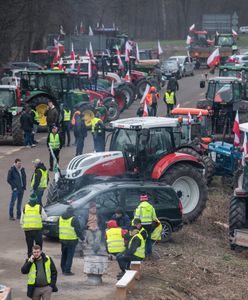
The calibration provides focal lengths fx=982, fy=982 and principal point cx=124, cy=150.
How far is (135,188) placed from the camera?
69.6ft

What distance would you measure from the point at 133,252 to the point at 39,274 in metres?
3.02

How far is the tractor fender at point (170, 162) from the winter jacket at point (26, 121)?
11306mm

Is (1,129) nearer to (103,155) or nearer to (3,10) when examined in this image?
(103,155)

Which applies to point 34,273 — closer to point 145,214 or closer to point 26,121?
point 145,214

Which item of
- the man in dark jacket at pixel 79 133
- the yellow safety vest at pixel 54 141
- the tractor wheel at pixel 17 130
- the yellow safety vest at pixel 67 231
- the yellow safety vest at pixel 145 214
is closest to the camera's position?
the yellow safety vest at pixel 67 231

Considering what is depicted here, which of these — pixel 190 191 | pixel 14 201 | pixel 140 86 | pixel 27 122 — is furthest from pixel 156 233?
pixel 140 86

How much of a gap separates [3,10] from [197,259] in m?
35.3

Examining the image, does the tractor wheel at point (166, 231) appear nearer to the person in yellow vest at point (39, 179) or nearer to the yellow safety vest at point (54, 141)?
the person in yellow vest at point (39, 179)

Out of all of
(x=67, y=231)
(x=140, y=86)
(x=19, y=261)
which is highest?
(x=140, y=86)

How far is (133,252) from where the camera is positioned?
59.5ft

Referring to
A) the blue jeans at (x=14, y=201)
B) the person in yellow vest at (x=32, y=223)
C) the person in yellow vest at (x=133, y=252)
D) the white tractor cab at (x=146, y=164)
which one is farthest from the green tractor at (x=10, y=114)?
the person in yellow vest at (x=133, y=252)

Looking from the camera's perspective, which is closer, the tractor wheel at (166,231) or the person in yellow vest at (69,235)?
the person in yellow vest at (69,235)

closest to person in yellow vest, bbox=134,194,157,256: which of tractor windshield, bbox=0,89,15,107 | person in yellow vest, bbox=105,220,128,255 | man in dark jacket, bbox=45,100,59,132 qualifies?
person in yellow vest, bbox=105,220,128,255

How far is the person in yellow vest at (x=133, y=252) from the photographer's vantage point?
1809cm
